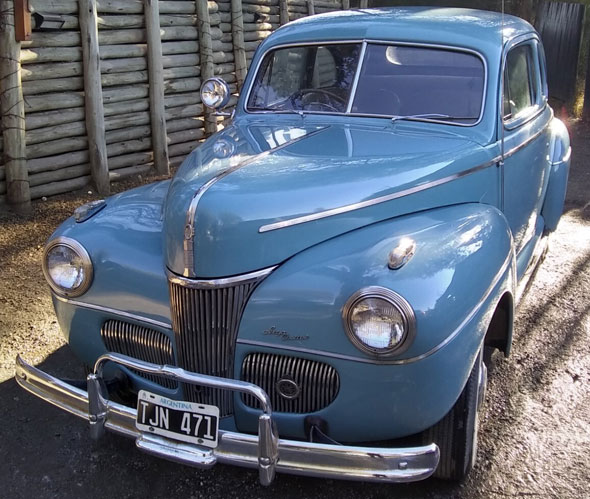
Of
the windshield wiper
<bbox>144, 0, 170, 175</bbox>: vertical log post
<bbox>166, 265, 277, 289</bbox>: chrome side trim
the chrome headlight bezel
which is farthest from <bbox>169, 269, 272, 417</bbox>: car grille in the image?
<bbox>144, 0, 170, 175</bbox>: vertical log post

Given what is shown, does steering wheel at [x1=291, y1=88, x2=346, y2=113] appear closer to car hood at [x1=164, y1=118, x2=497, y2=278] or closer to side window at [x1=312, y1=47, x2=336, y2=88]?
side window at [x1=312, y1=47, x2=336, y2=88]

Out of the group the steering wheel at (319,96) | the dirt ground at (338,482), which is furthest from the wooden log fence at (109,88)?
the steering wheel at (319,96)

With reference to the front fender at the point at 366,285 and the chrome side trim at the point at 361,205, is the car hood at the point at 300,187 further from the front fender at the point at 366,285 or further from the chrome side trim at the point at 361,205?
the front fender at the point at 366,285

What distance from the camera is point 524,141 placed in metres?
3.77

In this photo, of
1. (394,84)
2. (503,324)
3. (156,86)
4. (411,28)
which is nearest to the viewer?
(503,324)

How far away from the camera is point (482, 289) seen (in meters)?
2.52

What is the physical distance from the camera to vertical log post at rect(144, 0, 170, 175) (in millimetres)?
7148

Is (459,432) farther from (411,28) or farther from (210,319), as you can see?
(411,28)

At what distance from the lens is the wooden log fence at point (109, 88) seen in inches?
235

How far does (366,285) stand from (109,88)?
17.6ft

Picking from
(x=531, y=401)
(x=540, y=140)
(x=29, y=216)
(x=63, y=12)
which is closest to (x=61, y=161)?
(x=29, y=216)

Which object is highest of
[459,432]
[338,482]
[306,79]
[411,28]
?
[411,28]

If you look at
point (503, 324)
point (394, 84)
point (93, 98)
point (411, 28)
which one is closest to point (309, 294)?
point (503, 324)

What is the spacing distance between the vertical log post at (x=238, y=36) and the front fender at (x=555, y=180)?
4.81m
